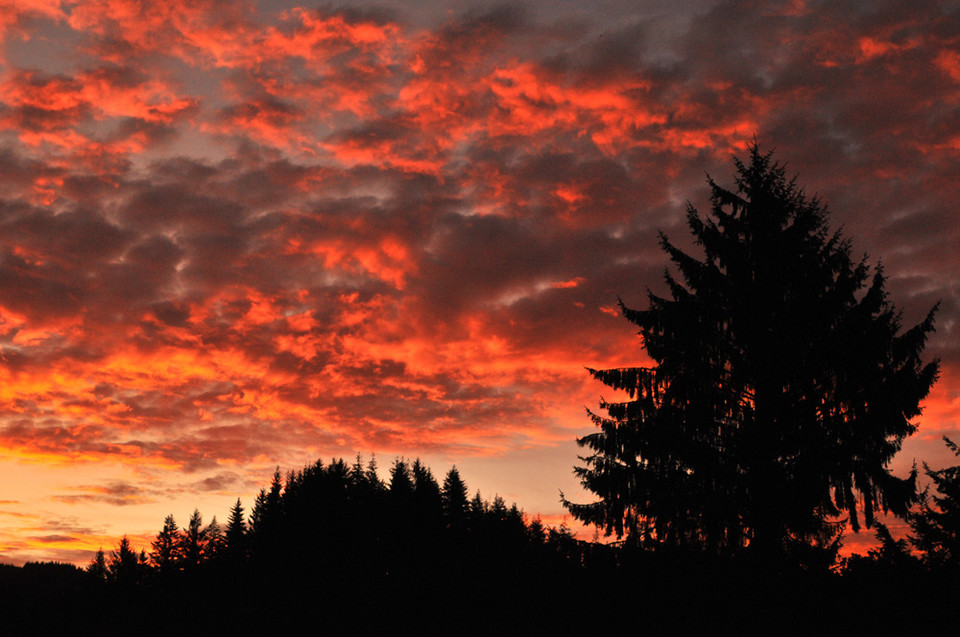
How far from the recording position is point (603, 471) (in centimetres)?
1922

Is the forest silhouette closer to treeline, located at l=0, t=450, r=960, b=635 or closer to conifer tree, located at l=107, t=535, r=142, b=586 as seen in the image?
treeline, located at l=0, t=450, r=960, b=635

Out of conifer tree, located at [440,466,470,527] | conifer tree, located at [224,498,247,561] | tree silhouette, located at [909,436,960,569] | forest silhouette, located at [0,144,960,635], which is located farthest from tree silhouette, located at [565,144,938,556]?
conifer tree, located at [224,498,247,561]

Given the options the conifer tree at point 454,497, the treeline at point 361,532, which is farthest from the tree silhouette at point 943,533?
the conifer tree at point 454,497

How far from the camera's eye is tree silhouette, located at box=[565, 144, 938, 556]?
16516 millimetres

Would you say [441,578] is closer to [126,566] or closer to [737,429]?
[737,429]

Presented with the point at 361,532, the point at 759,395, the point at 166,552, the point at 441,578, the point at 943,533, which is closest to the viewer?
the point at 943,533

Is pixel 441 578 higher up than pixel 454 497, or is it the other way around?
pixel 454 497

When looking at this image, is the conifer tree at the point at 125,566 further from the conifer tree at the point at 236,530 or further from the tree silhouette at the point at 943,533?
the tree silhouette at the point at 943,533

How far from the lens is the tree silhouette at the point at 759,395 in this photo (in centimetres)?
1652

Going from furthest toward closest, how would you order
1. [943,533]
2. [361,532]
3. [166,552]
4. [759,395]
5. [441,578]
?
[166,552] < [361,532] < [441,578] < [759,395] < [943,533]

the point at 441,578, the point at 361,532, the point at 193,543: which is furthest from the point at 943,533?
the point at 193,543

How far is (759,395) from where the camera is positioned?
17.4 meters

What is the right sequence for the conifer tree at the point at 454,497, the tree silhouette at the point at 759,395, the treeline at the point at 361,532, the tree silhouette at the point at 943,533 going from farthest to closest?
the conifer tree at the point at 454,497 → the treeline at the point at 361,532 → the tree silhouette at the point at 759,395 → the tree silhouette at the point at 943,533

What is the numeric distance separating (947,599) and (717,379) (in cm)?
966
